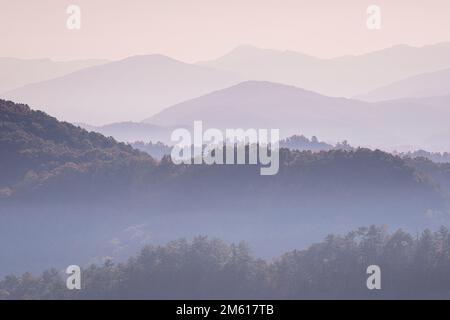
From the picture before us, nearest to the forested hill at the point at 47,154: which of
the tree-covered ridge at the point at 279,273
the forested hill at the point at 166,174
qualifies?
the forested hill at the point at 166,174

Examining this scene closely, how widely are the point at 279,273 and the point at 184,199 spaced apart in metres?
46.3

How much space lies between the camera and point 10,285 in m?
91.3

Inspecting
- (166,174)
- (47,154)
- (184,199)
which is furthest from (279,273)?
(47,154)

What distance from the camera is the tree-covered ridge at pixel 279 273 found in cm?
7794

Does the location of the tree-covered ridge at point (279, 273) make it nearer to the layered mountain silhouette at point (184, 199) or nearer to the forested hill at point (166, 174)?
the layered mountain silhouette at point (184, 199)

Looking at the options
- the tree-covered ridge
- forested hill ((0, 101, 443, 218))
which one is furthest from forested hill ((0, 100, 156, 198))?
the tree-covered ridge

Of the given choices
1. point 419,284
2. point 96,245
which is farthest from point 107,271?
point 96,245

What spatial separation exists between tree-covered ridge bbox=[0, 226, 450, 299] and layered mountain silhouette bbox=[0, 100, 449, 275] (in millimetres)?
22515

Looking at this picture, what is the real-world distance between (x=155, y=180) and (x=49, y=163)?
58.4ft

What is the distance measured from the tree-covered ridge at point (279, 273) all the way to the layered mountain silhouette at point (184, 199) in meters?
22.5

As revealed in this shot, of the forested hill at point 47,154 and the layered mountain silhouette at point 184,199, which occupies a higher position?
the forested hill at point 47,154

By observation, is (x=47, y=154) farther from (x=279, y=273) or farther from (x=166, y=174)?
(x=279, y=273)

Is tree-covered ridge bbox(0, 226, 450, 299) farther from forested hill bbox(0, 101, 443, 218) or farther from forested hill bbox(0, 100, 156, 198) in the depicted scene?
forested hill bbox(0, 100, 156, 198)

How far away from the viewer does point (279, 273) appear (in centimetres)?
8262
